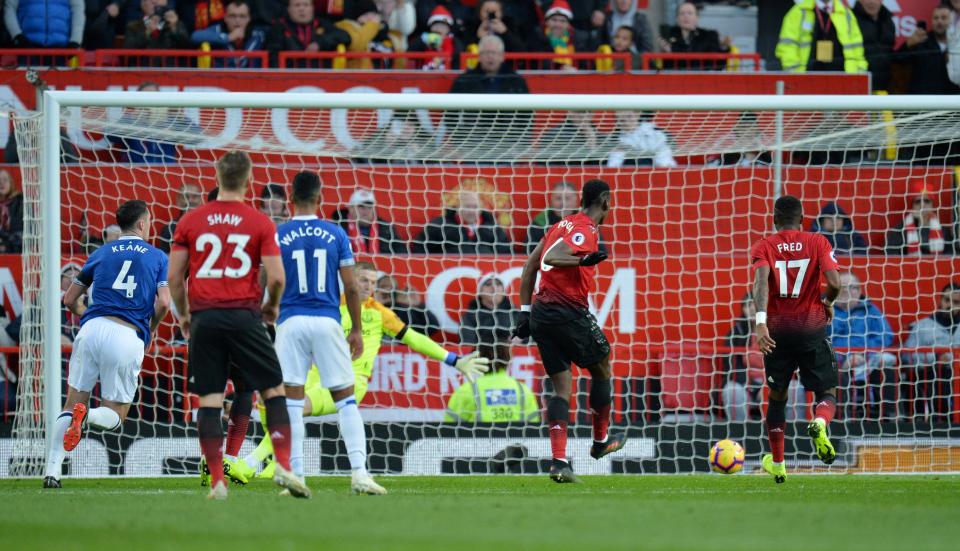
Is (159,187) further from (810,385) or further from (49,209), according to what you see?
(810,385)

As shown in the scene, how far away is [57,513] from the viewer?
6.73 metres

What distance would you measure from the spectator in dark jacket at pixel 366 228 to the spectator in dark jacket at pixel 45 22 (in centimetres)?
422

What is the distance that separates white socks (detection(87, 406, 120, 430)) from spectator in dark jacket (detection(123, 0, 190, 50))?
6861mm

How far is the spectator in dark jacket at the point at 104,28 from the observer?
15.5 metres

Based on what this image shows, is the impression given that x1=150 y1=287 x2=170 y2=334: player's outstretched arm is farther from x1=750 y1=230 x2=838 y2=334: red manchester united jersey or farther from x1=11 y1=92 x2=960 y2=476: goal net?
x1=750 y1=230 x2=838 y2=334: red manchester united jersey

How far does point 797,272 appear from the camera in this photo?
30.8ft

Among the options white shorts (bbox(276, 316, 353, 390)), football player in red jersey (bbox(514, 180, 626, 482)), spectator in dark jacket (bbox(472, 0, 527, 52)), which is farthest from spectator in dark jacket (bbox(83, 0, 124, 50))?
white shorts (bbox(276, 316, 353, 390))

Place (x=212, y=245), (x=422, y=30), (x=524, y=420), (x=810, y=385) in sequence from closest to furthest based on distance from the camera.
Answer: (x=212, y=245)
(x=810, y=385)
(x=524, y=420)
(x=422, y=30)

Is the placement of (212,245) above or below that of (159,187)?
below

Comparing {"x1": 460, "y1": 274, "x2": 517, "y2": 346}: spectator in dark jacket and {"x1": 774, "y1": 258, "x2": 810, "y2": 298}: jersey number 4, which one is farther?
{"x1": 460, "y1": 274, "x2": 517, "y2": 346}: spectator in dark jacket

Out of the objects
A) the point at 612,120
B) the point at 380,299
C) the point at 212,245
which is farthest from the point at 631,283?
the point at 212,245

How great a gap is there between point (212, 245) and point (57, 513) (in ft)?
5.40

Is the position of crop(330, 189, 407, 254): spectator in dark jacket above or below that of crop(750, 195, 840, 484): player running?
above

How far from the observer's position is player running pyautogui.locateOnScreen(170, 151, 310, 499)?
23.7ft
